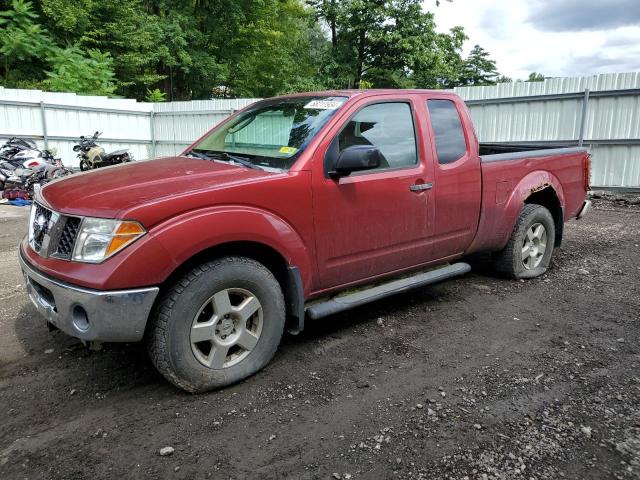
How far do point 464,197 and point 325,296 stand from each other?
62.5 inches

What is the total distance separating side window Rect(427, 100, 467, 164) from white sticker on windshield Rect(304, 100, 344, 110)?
965mm

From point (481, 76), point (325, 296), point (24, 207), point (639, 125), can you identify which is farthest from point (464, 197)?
point (481, 76)

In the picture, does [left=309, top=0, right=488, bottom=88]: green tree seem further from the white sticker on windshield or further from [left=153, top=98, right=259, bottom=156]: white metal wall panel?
the white sticker on windshield

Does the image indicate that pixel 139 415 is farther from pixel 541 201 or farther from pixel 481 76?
pixel 481 76

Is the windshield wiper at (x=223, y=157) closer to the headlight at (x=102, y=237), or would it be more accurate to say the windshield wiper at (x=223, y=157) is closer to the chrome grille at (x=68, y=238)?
the headlight at (x=102, y=237)

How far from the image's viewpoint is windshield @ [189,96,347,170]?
11.6 feet

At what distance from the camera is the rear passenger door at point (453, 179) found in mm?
4207

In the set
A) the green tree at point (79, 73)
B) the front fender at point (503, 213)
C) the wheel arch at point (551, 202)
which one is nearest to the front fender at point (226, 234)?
the front fender at point (503, 213)

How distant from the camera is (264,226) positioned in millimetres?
3156

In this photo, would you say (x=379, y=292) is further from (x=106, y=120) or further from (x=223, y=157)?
Answer: (x=106, y=120)

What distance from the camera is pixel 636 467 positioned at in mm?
2393

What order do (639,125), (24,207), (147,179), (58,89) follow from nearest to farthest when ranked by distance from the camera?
(147,179) → (639,125) → (24,207) → (58,89)

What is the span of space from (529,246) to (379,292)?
232 cm

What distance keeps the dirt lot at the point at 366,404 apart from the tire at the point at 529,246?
2.38ft
